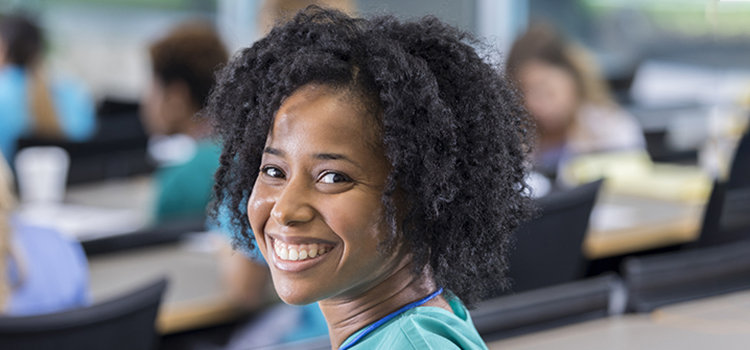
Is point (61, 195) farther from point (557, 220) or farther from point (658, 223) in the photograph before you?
point (658, 223)

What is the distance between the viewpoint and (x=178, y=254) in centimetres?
243

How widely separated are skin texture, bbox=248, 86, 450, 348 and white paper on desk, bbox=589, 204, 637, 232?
6.85 ft

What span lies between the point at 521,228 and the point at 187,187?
5.00ft

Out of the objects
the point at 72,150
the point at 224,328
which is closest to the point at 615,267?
the point at 224,328

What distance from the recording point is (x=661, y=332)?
138cm

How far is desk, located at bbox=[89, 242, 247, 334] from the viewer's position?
2.00m

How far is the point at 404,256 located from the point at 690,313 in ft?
3.06

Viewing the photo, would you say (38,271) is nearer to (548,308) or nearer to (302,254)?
(548,308)

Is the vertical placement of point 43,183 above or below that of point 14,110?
above

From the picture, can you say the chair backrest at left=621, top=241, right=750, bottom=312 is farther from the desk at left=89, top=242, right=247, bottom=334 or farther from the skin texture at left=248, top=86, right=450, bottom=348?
the desk at left=89, top=242, right=247, bottom=334

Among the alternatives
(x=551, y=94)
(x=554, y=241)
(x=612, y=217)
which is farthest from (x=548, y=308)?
(x=551, y=94)

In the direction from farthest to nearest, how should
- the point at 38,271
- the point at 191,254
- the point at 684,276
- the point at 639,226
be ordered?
1. the point at 639,226
2. the point at 191,254
3. the point at 38,271
4. the point at 684,276

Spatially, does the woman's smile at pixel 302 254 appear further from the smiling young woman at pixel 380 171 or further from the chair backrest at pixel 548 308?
the chair backrest at pixel 548 308

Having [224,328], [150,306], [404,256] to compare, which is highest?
[404,256]
